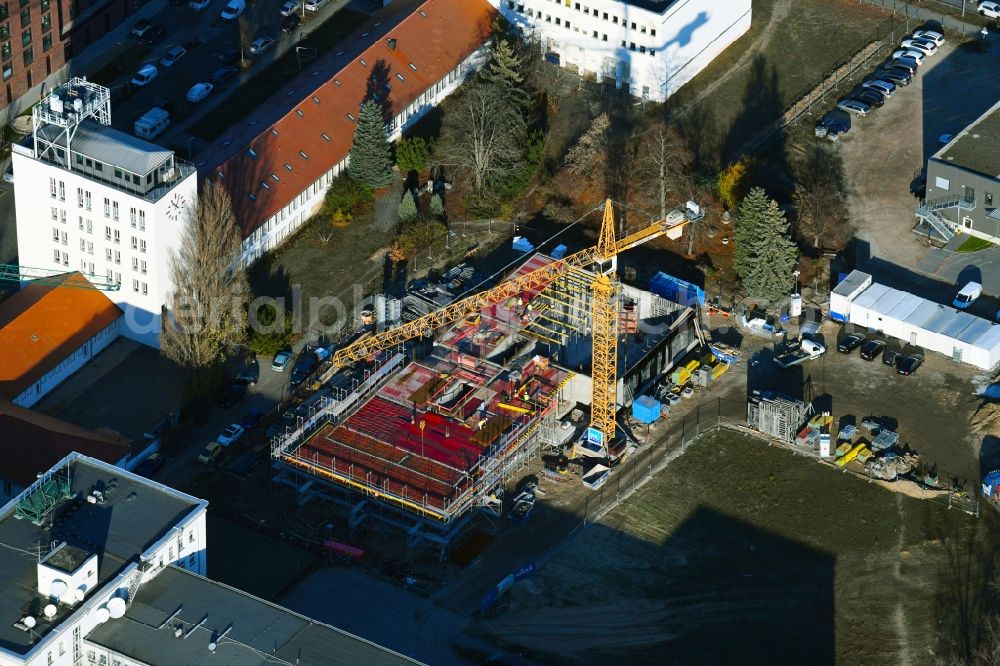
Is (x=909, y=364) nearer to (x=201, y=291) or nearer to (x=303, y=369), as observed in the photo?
(x=303, y=369)

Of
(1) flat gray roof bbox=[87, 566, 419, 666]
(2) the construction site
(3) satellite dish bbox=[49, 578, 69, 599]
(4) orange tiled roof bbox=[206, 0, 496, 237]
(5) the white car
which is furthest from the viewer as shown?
(4) orange tiled roof bbox=[206, 0, 496, 237]

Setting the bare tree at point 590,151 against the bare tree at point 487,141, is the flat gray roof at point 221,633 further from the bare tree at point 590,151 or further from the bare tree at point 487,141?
the bare tree at point 590,151

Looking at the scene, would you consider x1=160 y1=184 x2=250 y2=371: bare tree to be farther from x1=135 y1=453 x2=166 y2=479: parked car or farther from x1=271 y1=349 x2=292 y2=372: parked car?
x1=135 y1=453 x2=166 y2=479: parked car

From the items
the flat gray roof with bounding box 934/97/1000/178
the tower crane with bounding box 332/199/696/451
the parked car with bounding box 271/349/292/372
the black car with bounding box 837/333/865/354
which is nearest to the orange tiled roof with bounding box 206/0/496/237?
the parked car with bounding box 271/349/292/372

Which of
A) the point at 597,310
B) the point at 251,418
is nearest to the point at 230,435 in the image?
the point at 251,418

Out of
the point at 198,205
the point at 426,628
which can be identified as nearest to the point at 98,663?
the point at 426,628

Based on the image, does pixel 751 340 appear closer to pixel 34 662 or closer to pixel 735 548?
pixel 735 548

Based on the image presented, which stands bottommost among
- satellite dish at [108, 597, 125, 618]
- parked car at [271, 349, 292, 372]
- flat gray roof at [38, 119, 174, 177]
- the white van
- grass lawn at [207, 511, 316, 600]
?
grass lawn at [207, 511, 316, 600]
